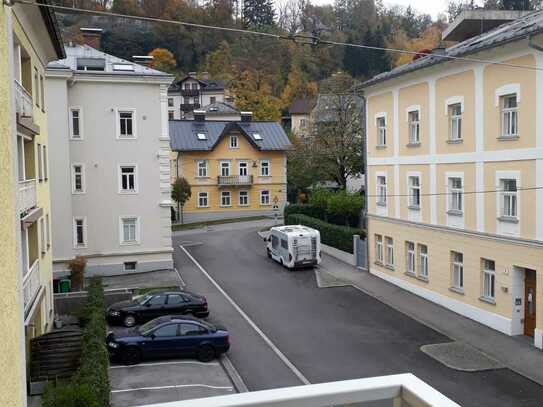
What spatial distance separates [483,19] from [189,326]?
63.9ft

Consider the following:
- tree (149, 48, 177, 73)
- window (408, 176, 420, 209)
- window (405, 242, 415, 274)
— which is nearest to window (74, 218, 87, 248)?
window (405, 242, 415, 274)

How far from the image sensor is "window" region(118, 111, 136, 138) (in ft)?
104

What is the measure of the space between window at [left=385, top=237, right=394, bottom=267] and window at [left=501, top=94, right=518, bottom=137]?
995 cm

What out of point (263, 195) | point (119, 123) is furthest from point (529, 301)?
point (263, 195)

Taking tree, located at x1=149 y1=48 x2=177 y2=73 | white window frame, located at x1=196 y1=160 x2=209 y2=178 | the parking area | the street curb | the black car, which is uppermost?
tree, located at x1=149 y1=48 x2=177 y2=73

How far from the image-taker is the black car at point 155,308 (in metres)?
22.8

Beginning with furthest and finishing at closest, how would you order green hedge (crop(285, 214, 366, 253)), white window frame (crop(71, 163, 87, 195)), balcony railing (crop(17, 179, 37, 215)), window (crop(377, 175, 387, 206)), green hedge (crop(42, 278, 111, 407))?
green hedge (crop(285, 214, 366, 253)) → white window frame (crop(71, 163, 87, 195)) → window (crop(377, 175, 387, 206)) → balcony railing (crop(17, 179, 37, 215)) → green hedge (crop(42, 278, 111, 407))

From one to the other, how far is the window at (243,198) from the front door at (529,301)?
3797cm

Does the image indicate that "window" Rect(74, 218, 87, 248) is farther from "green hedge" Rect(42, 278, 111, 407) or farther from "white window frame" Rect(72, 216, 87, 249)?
"green hedge" Rect(42, 278, 111, 407)

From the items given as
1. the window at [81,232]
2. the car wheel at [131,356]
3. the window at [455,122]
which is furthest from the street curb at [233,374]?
the window at [81,232]

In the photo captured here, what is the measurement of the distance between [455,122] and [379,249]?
9202 millimetres

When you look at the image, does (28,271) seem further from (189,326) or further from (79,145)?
(79,145)

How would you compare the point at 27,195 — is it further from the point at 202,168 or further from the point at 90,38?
the point at 202,168

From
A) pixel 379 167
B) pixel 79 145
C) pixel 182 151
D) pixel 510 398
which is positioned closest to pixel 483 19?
pixel 379 167
